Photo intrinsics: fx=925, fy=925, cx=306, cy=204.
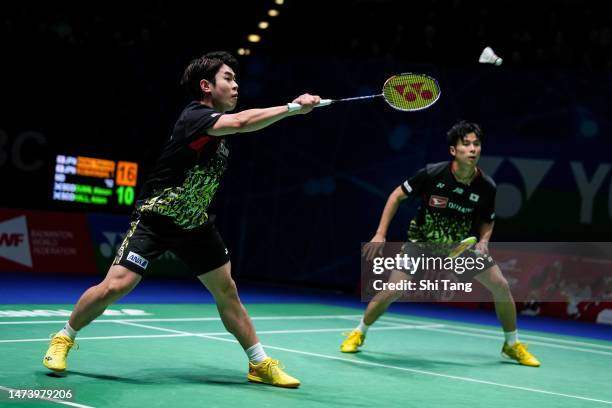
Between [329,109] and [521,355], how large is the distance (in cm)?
797

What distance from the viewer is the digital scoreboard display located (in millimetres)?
13555

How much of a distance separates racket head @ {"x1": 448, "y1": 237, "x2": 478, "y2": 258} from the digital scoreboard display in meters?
8.01

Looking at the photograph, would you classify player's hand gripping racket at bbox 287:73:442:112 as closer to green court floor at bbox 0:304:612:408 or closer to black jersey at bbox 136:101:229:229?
black jersey at bbox 136:101:229:229

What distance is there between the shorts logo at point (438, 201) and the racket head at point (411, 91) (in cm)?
116

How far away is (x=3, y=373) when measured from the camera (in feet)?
16.5

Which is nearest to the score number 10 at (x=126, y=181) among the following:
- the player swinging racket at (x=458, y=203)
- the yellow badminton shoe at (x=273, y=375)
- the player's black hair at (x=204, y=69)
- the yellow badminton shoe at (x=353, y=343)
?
the yellow badminton shoe at (x=353, y=343)

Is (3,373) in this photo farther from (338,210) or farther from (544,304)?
(338,210)

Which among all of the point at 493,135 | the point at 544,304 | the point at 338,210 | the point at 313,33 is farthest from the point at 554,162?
the point at 313,33

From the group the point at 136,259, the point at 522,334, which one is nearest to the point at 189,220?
the point at 136,259

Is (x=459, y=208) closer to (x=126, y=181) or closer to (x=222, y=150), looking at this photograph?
(x=222, y=150)

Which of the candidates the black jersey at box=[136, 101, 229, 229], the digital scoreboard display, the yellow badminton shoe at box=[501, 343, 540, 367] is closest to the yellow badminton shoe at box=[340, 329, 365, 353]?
the yellow badminton shoe at box=[501, 343, 540, 367]

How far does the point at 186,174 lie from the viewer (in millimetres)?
5031

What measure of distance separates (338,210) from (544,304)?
3.66 m

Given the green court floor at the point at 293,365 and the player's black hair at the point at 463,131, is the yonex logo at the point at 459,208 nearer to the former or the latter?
the player's black hair at the point at 463,131
